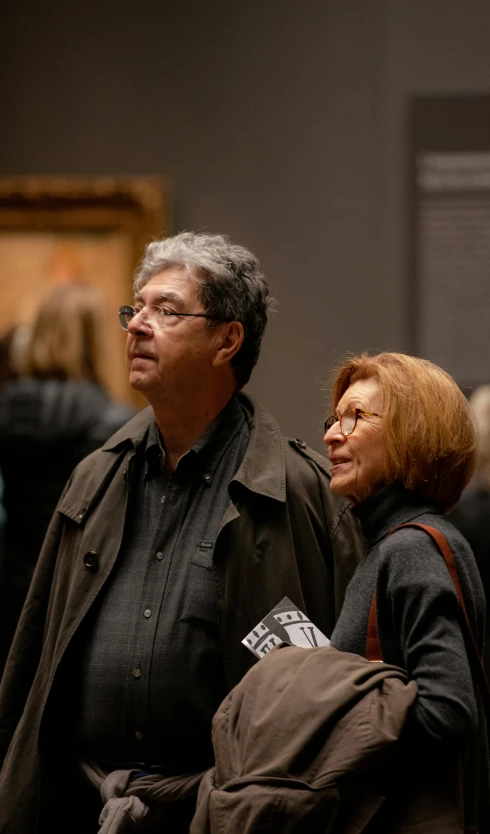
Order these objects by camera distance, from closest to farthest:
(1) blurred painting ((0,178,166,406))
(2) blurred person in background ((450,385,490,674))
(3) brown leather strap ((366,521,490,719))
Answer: (3) brown leather strap ((366,521,490,719)) → (2) blurred person in background ((450,385,490,674)) → (1) blurred painting ((0,178,166,406))

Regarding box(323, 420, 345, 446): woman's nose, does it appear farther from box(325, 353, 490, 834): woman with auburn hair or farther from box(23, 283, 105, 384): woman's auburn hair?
box(23, 283, 105, 384): woman's auburn hair

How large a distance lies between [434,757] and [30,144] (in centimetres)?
407

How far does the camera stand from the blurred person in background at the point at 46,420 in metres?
4.61

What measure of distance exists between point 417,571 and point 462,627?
137 mm

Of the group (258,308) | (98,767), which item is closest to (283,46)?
(258,308)

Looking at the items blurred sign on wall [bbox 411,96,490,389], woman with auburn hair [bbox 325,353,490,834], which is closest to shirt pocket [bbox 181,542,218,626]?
woman with auburn hair [bbox 325,353,490,834]

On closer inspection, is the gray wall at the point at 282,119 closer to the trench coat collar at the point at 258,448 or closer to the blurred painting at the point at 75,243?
the blurred painting at the point at 75,243

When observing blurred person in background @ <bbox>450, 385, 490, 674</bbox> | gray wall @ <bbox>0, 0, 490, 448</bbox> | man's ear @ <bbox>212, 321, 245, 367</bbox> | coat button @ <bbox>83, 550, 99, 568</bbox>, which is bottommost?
blurred person in background @ <bbox>450, 385, 490, 674</bbox>

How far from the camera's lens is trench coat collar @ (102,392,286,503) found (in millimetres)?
2859

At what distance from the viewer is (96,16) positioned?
5.20m

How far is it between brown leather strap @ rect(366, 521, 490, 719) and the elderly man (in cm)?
58

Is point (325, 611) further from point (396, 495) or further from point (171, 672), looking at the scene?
point (396, 495)

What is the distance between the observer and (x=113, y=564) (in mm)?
2895

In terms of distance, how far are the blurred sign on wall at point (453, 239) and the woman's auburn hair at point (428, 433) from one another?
8.78ft
